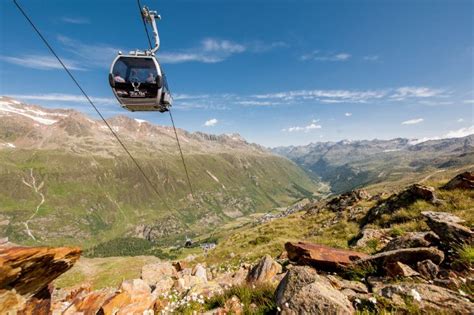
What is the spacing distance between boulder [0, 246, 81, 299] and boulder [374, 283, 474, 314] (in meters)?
9.47

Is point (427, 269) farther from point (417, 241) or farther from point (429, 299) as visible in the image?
point (417, 241)

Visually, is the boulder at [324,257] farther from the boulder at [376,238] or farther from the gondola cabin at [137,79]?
the gondola cabin at [137,79]

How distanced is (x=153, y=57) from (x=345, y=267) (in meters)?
18.5

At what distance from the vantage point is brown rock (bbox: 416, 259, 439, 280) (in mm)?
6944

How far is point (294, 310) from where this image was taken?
554 cm

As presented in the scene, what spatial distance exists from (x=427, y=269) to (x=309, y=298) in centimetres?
390

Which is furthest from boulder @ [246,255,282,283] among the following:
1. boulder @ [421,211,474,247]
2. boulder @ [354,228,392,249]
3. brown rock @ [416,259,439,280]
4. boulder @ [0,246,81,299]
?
boulder @ [0,246,81,299]

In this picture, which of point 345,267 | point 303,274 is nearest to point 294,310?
point 303,274

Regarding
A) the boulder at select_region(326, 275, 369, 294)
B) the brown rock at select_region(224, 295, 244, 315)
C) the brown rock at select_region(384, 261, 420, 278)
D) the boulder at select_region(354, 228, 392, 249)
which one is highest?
the brown rock at select_region(384, 261, 420, 278)

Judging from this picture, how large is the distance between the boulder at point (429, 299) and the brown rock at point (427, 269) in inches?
58.7

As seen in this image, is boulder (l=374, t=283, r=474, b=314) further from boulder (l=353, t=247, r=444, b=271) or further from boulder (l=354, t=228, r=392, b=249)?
boulder (l=354, t=228, r=392, b=249)

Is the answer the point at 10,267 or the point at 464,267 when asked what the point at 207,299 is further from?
the point at 464,267

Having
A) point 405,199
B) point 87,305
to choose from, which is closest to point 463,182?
point 405,199

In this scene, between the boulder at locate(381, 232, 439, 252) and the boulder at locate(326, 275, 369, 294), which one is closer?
the boulder at locate(326, 275, 369, 294)
